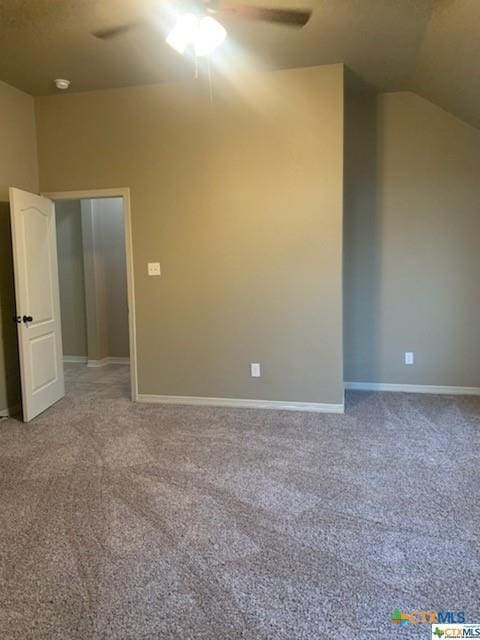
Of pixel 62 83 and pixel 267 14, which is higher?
pixel 62 83

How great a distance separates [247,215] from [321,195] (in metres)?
0.67

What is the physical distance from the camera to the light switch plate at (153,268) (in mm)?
4066

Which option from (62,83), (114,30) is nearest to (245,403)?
(114,30)

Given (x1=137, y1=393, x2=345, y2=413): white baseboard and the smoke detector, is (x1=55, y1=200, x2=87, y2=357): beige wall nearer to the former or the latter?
the smoke detector

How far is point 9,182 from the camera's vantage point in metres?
3.86

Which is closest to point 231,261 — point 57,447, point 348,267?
point 348,267

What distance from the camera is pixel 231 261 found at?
3906mm

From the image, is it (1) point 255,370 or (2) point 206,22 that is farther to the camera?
(1) point 255,370

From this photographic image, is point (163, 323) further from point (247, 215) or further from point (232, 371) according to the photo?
point (247, 215)

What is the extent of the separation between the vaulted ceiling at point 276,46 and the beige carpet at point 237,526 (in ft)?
9.25

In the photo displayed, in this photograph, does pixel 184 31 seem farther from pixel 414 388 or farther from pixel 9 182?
pixel 414 388

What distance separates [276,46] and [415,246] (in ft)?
7.42

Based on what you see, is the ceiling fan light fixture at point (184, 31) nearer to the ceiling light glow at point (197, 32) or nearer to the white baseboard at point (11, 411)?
the ceiling light glow at point (197, 32)

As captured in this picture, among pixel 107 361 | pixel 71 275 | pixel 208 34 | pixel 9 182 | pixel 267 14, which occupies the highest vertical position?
pixel 267 14
